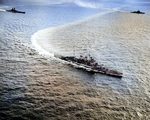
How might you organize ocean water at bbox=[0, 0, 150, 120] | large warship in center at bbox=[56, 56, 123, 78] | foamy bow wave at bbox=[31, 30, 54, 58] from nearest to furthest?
1. ocean water at bbox=[0, 0, 150, 120]
2. large warship in center at bbox=[56, 56, 123, 78]
3. foamy bow wave at bbox=[31, 30, 54, 58]

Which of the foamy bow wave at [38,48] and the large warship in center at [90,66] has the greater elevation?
the foamy bow wave at [38,48]

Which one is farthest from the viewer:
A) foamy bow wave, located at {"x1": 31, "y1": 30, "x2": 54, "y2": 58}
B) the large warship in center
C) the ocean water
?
foamy bow wave, located at {"x1": 31, "y1": 30, "x2": 54, "y2": 58}

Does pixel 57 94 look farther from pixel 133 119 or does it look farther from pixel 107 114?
pixel 133 119

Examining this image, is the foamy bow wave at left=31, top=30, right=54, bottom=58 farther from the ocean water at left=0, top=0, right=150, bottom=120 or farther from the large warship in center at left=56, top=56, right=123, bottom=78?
the large warship in center at left=56, top=56, right=123, bottom=78

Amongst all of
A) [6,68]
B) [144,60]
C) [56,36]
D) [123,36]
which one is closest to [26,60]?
[6,68]

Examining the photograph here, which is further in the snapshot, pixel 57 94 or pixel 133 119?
pixel 57 94

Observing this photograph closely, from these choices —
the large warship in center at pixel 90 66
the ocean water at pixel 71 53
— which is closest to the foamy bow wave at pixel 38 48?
the ocean water at pixel 71 53

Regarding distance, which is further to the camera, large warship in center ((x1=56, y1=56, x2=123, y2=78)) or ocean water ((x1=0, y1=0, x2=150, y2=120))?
large warship in center ((x1=56, y1=56, x2=123, y2=78))

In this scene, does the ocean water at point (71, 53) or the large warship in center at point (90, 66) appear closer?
the ocean water at point (71, 53)

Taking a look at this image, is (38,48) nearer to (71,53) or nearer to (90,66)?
(71,53)

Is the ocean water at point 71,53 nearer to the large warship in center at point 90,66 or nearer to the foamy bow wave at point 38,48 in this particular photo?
the foamy bow wave at point 38,48

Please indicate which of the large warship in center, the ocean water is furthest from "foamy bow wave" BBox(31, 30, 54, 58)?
the large warship in center
